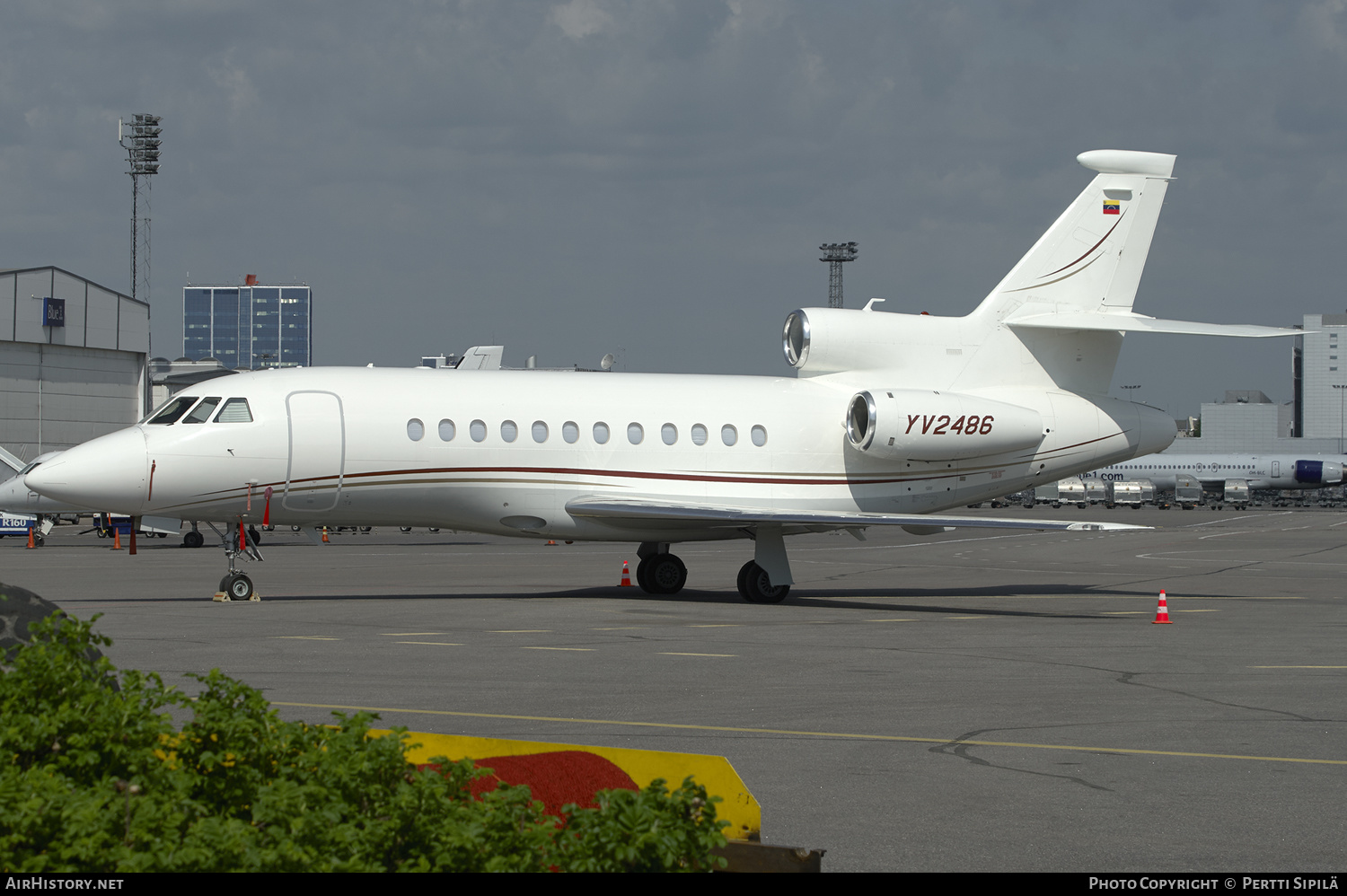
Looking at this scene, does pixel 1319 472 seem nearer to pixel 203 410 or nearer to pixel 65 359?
pixel 65 359

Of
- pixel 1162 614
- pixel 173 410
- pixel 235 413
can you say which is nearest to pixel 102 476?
pixel 173 410

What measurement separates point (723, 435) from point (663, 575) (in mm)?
2735

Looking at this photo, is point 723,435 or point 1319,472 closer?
point 723,435

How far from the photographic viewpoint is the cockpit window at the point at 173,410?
20266mm

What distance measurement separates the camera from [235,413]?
20234 millimetres

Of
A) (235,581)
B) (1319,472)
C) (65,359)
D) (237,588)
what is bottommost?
(237,588)

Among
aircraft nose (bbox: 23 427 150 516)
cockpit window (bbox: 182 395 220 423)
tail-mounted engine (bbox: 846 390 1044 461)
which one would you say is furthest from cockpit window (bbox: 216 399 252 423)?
tail-mounted engine (bbox: 846 390 1044 461)

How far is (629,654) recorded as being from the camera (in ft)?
47.0

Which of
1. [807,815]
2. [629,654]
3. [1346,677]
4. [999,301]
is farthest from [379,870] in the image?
[999,301]

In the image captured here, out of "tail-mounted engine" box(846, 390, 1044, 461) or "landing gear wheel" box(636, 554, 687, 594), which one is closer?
"tail-mounted engine" box(846, 390, 1044, 461)

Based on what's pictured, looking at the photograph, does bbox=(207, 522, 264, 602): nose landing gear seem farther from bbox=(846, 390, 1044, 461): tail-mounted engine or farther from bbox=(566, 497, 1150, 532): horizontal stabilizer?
bbox=(846, 390, 1044, 461): tail-mounted engine

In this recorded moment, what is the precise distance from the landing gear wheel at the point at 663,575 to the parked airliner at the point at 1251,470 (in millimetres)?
97025

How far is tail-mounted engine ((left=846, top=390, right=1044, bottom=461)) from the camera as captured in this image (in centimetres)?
2253

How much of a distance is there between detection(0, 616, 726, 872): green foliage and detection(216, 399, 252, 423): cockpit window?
51.3 feet
